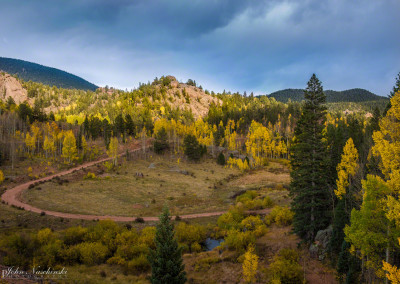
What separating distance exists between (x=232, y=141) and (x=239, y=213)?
68.2 m

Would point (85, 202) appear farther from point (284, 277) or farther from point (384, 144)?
point (384, 144)

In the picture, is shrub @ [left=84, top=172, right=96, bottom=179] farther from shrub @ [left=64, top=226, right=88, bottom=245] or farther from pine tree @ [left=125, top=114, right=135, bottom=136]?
pine tree @ [left=125, top=114, right=135, bottom=136]

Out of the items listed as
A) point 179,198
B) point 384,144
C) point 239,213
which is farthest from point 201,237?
point 384,144

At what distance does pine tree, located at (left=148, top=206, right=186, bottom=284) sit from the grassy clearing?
2382 cm

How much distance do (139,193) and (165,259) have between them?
1454 inches

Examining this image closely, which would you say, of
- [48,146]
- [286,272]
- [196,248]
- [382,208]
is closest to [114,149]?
[48,146]

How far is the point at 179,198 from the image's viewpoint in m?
49.8

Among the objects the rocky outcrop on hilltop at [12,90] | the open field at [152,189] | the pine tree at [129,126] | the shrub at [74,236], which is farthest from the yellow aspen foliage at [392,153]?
the rocky outcrop on hilltop at [12,90]

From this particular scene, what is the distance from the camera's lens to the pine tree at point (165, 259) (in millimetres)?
15898

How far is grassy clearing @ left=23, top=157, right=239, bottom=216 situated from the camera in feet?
131

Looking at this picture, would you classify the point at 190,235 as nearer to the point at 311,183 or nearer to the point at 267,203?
the point at 311,183

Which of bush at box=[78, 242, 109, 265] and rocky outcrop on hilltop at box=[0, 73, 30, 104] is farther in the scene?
rocky outcrop on hilltop at box=[0, 73, 30, 104]

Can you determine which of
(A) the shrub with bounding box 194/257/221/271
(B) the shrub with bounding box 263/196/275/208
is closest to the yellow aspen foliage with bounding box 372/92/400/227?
→ (A) the shrub with bounding box 194/257/221/271

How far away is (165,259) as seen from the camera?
1620cm
